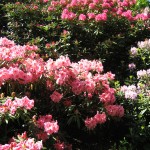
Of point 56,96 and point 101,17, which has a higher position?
point 101,17

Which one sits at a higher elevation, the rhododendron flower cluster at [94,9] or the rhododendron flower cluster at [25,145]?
the rhododendron flower cluster at [94,9]

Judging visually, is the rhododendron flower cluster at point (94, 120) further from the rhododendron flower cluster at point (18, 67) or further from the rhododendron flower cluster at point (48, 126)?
the rhododendron flower cluster at point (18, 67)

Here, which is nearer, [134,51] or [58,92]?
[58,92]

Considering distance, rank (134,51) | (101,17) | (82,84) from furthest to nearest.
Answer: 1. (101,17)
2. (134,51)
3. (82,84)

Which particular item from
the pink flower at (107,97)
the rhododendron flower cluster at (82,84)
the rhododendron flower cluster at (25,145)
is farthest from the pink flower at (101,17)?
the rhododendron flower cluster at (25,145)

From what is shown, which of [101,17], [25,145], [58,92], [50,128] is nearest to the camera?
A: [25,145]

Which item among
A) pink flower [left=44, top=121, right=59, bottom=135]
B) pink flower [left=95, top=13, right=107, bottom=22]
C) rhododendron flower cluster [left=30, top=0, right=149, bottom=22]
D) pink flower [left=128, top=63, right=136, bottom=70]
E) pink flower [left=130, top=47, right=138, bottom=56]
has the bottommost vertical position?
pink flower [left=44, top=121, right=59, bottom=135]

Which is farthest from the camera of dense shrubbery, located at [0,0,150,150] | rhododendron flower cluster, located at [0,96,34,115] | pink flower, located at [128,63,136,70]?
pink flower, located at [128,63,136,70]

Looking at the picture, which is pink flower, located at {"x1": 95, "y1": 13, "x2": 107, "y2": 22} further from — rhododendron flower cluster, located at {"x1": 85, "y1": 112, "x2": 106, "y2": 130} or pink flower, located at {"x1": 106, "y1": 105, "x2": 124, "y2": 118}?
rhododendron flower cluster, located at {"x1": 85, "y1": 112, "x2": 106, "y2": 130}

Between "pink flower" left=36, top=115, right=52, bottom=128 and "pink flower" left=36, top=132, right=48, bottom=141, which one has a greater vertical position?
"pink flower" left=36, top=115, right=52, bottom=128

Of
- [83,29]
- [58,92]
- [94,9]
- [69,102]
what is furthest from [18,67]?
[94,9]

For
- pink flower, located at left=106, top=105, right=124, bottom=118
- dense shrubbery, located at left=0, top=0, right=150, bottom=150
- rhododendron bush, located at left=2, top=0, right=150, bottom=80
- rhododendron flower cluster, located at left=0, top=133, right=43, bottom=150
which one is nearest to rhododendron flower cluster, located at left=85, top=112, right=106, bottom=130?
dense shrubbery, located at left=0, top=0, right=150, bottom=150

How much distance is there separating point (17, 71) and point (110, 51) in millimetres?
3118

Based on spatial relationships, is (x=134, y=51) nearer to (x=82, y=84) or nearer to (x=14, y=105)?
(x=82, y=84)
